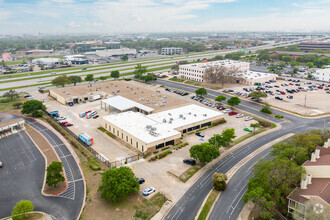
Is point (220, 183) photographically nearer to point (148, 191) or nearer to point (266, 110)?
point (148, 191)

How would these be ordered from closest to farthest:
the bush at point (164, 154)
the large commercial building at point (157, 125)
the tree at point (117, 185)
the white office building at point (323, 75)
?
1. the tree at point (117, 185)
2. the bush at point (164, 154)
3. the large commercial building at point (157, 125)
4. the white office building at point (323, 75)

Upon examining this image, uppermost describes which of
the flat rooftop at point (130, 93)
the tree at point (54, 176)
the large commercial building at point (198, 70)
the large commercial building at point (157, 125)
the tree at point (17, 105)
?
the large commercial building at point (198, 70)

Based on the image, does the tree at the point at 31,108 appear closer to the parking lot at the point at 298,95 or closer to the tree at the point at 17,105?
the tree at the point at 17,105

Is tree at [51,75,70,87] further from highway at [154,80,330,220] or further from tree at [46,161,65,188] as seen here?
highway at [154,80,330,220]

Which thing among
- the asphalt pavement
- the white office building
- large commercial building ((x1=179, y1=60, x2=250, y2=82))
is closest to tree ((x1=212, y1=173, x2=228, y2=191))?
the asphalt pavement

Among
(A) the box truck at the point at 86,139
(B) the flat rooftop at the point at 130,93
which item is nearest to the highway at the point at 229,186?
(A) the box truck at the point at 86,139

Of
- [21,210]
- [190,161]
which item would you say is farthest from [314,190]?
[21,210]
